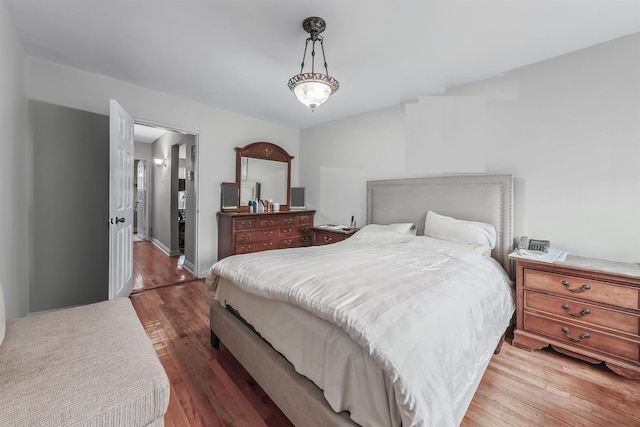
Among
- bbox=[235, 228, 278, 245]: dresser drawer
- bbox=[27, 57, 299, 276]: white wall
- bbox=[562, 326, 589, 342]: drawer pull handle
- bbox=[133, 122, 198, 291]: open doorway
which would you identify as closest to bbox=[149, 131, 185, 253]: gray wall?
bbox=[133, 122, 198, 291]: open doorway

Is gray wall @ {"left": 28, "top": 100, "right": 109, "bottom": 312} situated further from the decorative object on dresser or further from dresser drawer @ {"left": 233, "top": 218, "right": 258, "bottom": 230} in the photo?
the decorative object on dresser

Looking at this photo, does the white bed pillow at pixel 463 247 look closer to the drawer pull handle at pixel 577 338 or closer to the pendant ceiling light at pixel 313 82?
the drawer pull handle at pixel 577 338

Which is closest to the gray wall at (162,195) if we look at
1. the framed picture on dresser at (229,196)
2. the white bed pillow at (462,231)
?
Answer: the framed picture on dresser at (229,196)

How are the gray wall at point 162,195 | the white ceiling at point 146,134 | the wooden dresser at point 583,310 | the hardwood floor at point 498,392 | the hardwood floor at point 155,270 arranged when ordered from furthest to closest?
the gray wall at point 162,195
the white ceiling at point 146,134
the hardwood floor at point 155,270
the wooden dresser at point 583,310
the hardwood floor at point 498,392

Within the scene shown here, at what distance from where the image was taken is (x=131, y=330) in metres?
1.30

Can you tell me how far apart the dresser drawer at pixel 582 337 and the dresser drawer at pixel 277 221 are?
3178 mm

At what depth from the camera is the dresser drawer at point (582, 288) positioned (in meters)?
1.78

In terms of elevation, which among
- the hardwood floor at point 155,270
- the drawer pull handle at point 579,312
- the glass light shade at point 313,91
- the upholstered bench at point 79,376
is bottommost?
the hardwood floor at point 155,270

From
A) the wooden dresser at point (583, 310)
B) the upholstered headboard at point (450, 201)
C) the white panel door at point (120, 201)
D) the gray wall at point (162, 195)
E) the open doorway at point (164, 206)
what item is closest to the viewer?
the wooden dresser at point (583, 310)

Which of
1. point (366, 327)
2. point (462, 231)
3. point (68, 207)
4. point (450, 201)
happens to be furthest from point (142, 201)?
point (366, 327)

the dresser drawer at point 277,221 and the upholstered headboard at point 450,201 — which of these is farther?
the dresser drawer at point 277,221

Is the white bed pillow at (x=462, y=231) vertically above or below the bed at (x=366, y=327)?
above

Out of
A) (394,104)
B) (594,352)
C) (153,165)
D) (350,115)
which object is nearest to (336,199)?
(350,115)

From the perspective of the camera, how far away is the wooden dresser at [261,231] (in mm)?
3695
